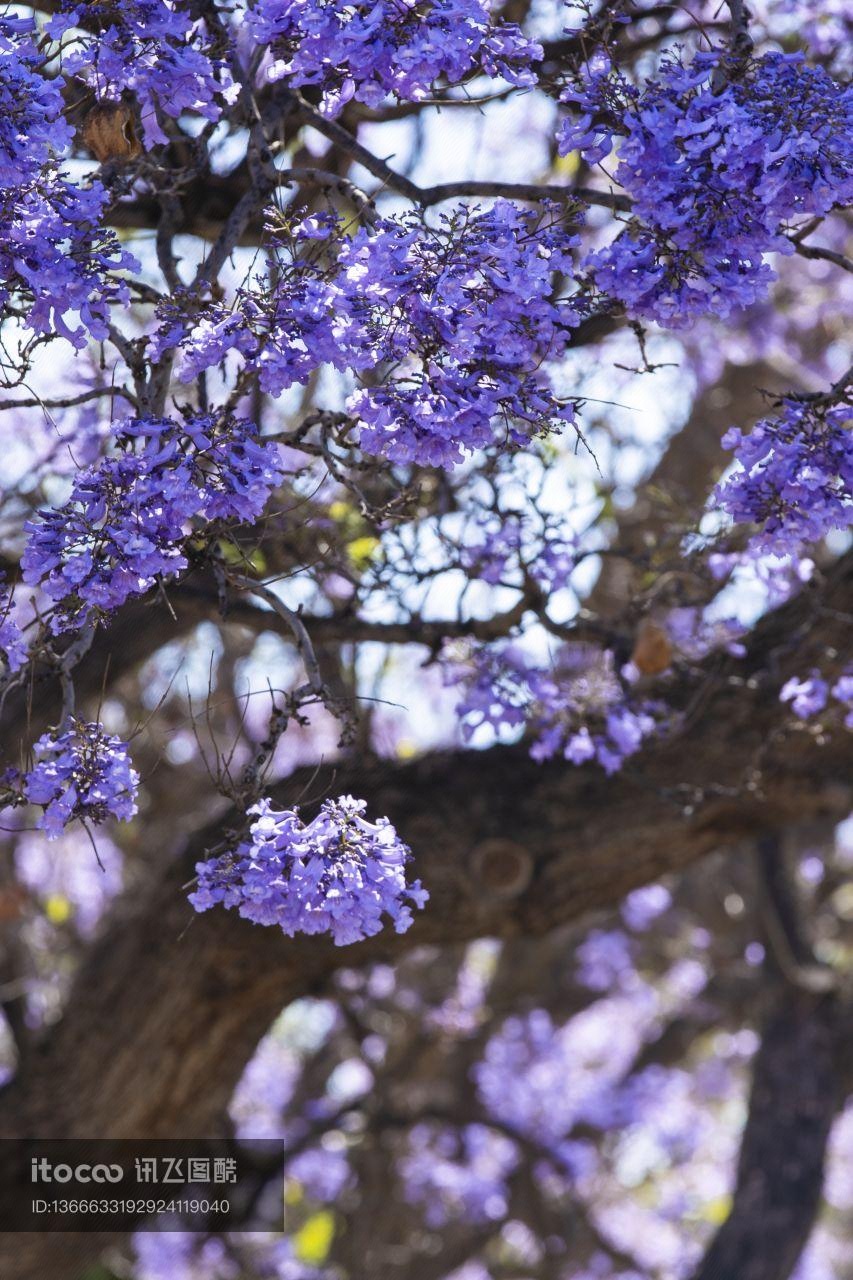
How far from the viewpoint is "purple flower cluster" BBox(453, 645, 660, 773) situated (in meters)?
3.70

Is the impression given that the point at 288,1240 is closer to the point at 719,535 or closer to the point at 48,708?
the point at 48,708

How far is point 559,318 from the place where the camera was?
2.40 meters

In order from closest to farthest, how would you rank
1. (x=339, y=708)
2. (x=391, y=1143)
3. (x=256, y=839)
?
(x=256, y=839) → (x=339, y=708) → (x=391, y=1143)

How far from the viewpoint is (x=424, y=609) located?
13.3 feet

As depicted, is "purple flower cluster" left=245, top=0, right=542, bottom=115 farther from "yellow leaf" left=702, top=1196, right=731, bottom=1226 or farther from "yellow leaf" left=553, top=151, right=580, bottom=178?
"yellow leaf" left=702, top=1196, right=731, bottom=1226

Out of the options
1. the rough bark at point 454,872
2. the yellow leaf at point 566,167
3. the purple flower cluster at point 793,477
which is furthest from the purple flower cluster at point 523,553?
the yellow leaf at point 566,167

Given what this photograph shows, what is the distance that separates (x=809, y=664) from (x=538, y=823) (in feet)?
3.13

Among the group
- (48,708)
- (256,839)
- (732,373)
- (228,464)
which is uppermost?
(732,373)

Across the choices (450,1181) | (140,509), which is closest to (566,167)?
(140,509)

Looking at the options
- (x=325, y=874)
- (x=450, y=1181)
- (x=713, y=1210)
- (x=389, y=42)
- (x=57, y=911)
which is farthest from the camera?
(x=713, y=1210)

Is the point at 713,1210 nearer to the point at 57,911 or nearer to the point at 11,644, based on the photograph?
the point at 57,911

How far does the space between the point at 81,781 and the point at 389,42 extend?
4.21 feet

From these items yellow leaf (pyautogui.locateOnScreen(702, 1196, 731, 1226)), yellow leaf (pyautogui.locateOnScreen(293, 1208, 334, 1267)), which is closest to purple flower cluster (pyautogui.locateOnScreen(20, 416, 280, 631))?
yellow leaf (pyautogui.locateOnScreen(293, 1208, 334, 1267))

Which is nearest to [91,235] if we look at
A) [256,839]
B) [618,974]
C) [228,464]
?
[228,464]
